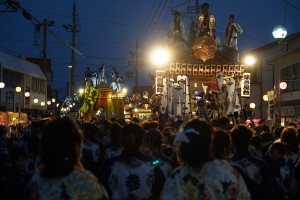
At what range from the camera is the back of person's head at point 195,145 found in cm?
394

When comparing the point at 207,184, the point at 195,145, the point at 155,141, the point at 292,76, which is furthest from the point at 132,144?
the point at 292,76

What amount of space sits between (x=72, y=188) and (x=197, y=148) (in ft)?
3.49

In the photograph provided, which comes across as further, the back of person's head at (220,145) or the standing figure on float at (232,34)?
the standing figure on float at (232,34)

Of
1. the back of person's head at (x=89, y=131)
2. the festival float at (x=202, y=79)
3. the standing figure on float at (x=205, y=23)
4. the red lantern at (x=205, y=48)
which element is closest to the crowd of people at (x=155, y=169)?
the back of person's head at (x=89, y=131)

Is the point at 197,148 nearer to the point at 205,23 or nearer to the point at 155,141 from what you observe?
the point at 155,141

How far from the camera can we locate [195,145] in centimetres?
395

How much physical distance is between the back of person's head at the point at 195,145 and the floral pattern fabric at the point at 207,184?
0.06m

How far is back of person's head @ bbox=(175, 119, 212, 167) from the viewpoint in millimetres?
3937

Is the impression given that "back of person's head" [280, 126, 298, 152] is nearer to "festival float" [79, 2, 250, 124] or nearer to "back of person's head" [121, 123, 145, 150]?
"back of person's head" [121, 123, 145, 150]

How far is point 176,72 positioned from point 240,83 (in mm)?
3001

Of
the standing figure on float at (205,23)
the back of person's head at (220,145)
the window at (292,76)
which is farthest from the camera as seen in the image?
the window at (292,76)

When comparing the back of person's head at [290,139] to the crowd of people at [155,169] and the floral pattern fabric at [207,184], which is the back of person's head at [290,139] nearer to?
the crowd of people at [155,169]

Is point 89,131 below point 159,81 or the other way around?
below

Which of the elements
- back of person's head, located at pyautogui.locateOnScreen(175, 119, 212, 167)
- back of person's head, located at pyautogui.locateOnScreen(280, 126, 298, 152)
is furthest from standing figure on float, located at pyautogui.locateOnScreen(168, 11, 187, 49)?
back of person's head, located at pyautogui.locateOnScreen(175, 119, 212, 167)
